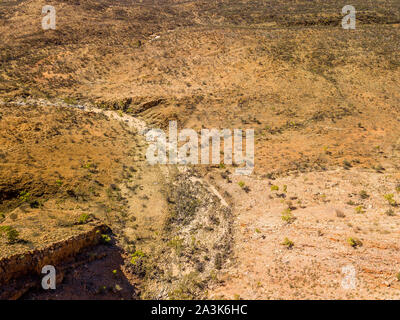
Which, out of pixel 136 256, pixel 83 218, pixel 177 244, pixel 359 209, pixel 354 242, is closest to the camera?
pixel 354 242

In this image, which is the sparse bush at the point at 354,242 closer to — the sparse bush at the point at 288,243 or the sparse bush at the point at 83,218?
the sparse bush at the point at 288,243

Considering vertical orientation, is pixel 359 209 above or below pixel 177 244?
above

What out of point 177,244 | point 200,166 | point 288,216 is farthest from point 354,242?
point 200,166

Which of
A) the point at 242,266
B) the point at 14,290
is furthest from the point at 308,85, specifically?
the point at 14,290

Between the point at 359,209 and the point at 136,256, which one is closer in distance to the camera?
the point at 136,256

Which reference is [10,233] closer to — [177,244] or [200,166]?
[177,244]

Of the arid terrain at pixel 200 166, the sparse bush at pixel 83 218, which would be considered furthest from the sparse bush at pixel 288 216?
the sparse bush at pixel 83 218

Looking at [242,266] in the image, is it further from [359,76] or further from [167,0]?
[167,0]

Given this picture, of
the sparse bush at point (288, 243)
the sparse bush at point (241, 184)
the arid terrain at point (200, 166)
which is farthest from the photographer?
the sparse bush at point (241, 184)
